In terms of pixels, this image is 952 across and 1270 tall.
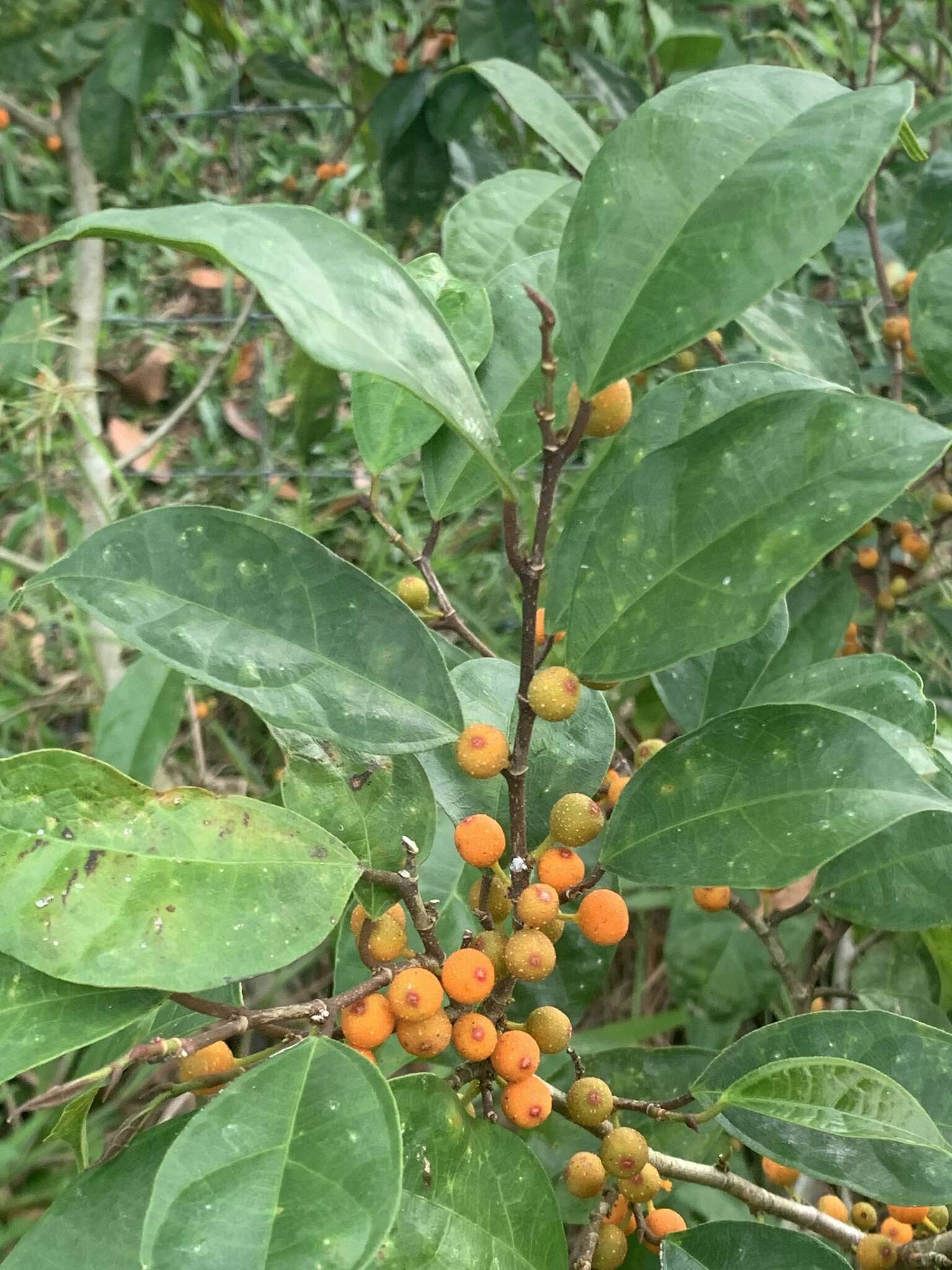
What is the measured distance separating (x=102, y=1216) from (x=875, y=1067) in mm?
403

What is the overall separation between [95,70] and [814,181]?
4.68 feet

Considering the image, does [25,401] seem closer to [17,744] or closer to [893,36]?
[17,744]

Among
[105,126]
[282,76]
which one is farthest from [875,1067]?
[282,76]

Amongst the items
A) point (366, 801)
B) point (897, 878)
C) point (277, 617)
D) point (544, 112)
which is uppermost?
point (544, 112)

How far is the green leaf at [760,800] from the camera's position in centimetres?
47

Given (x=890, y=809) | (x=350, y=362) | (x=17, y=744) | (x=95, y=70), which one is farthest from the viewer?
(x=17, y=744)

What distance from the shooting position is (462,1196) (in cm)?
51

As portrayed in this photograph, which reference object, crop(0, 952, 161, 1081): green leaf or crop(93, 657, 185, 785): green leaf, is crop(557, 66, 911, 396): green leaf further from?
crop(93, 657, 185, 785): green leaf

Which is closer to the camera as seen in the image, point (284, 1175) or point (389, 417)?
point (284, 1175)

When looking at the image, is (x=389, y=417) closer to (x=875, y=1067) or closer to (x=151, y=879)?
(x=151, y=879)

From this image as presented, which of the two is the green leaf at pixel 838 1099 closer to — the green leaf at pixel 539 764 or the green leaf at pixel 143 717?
the green leaf at pixel 539 764

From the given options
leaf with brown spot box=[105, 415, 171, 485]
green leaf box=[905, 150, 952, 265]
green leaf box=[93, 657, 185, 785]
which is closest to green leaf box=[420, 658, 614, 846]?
green leaf box=[93, 657, 185, 785]

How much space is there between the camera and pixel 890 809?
1.49 ft

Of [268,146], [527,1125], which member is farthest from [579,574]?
[268,146]
